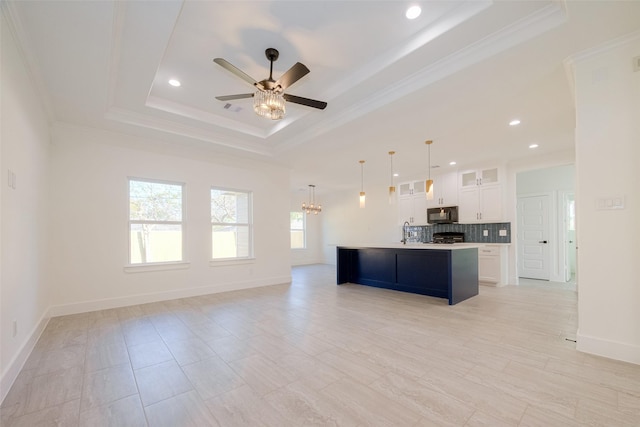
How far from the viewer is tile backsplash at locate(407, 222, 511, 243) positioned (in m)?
6.26

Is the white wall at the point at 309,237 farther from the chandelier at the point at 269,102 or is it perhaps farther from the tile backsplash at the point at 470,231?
the chandelier at the point at 269,102

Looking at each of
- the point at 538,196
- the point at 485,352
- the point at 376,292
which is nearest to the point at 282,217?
the point at 376,292

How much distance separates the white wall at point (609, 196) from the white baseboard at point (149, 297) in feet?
16.6

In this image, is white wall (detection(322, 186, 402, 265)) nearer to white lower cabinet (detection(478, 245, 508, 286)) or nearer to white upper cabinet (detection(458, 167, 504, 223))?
white upper cabinet (detection(458, 167, 504, 223))

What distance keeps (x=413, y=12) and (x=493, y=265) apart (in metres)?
5.55

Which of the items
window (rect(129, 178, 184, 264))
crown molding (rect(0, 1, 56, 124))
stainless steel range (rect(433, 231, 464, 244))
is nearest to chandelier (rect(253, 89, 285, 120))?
crown molding (rect(0, 1, 56, 124))

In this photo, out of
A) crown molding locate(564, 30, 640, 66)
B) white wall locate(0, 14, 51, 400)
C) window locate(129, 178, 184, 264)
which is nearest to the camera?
white wall locate(0, 14, 51, 400)

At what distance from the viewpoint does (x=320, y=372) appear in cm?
218

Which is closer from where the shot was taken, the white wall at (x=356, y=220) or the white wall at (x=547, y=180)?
the white wall at (x=547, y=180)

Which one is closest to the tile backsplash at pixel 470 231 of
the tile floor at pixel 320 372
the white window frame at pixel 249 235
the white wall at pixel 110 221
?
the tile floor at pixel 320 372

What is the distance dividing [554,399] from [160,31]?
4065 mm

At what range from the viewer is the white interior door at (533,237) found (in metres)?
6.54

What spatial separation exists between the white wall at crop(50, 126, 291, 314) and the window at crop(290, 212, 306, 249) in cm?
485

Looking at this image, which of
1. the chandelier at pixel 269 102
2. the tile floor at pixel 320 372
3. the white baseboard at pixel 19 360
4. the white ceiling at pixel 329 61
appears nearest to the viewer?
the tile floor at pixel 320 372
